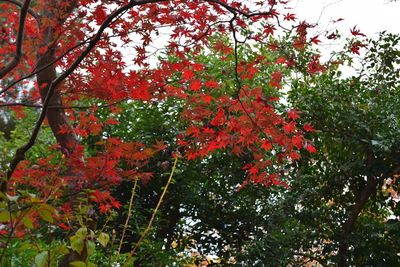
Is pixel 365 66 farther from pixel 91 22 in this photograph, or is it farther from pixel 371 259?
pixel 91 22

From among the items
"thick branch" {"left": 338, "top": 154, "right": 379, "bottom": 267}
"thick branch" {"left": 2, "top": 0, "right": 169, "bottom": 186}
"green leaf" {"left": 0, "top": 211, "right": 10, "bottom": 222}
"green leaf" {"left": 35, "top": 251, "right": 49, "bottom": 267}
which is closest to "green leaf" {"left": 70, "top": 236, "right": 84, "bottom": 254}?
"green leaf" {"left": 35, "top": 251, "right": 49, "bottom": 267}

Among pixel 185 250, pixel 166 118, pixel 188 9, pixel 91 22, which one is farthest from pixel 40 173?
pixel 185 250

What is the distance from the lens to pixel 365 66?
5.93 meters

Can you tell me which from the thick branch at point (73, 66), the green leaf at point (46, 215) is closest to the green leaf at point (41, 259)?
the green leaf at point (46, 215)

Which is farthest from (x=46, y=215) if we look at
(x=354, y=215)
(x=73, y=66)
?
(x=354, y=215)

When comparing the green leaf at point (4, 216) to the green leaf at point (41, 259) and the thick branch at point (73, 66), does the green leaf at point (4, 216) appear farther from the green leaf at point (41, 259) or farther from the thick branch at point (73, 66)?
the thick branch at point (73, 66)

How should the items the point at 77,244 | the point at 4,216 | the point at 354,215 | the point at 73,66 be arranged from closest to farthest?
1. the point at 4,216
2. the point at 77,244
3. the point at 73,66
4. the point at 354,215

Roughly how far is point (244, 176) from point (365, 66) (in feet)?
6.13

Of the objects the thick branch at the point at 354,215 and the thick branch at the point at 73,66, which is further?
the thick branch at the point at 354,215

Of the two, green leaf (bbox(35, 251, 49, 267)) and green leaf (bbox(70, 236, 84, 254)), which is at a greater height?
green leaf (bbox(70, 236, 84, 254))

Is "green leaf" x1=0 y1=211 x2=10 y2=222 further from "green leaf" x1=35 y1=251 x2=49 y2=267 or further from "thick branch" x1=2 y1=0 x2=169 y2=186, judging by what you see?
"thick branch" x1=2 y1=0 x2=169 y2=186

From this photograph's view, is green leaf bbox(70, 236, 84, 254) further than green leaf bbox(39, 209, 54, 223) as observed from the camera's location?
Yes

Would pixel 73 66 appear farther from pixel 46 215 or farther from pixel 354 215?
pixel 354 215

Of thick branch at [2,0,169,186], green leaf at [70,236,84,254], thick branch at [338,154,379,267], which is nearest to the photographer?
green leaf at [70,236,84,254]
